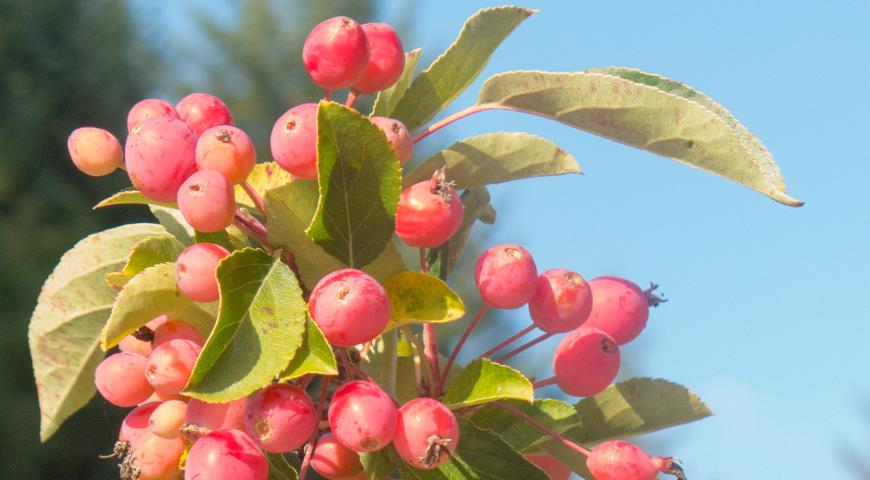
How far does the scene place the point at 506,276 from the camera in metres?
0.59

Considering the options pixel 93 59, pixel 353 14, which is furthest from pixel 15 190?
pixel 353 14

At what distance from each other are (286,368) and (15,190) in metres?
6.53

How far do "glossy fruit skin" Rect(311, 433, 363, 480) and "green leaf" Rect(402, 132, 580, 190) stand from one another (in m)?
0.18

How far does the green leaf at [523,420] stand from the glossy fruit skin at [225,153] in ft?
0.73

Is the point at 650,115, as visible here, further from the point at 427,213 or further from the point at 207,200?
the point at 207,200

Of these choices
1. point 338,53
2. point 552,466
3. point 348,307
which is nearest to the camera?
point 348,307

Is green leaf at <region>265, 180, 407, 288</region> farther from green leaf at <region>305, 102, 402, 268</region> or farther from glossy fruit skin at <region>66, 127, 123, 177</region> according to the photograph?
glossy fruit skin at <region>66, 127, 123, 177</region>

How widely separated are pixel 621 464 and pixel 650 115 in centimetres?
23

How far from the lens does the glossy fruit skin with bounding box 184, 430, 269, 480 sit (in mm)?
500

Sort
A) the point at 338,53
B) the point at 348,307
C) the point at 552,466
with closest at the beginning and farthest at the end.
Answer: the point at 348,307, the point at 338,53, the point at 552,466

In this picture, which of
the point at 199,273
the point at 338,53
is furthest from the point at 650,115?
the point at 199,273

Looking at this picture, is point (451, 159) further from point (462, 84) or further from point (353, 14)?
point (353, 14)

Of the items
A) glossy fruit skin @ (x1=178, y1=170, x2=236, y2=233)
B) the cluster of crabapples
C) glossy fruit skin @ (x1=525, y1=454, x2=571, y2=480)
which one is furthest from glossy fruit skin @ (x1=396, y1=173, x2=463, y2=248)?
glossy fruit skin @ (x1=525, y1=454, x2=571, y2=480)

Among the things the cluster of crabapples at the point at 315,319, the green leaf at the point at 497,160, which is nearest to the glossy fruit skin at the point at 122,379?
the cluster of crabapples at the point at 315,319
